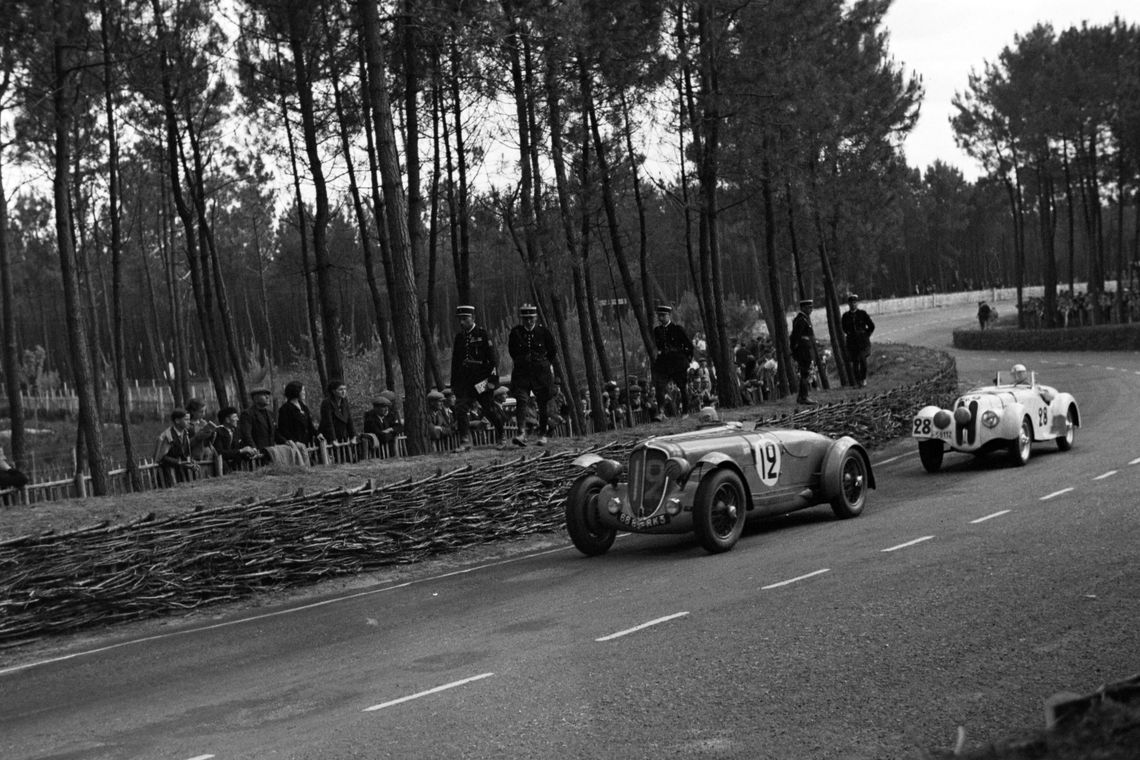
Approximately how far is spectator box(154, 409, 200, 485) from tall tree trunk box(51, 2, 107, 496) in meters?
1.59

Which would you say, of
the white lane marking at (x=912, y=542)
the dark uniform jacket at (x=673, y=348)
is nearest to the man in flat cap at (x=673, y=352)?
the dark uniform jacket at (x=673, y=348)

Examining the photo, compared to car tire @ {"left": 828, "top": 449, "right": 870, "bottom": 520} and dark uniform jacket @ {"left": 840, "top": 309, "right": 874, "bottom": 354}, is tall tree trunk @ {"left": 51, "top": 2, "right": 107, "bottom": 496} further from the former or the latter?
dark uniform jacket @ {"left": 840, "top": 309, "right": 874, "bottom": 354}

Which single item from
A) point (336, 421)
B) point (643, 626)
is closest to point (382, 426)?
point (336, 421)

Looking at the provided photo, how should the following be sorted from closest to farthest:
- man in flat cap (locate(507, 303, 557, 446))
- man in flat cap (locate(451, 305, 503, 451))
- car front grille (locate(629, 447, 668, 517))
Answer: car front grille (locate(629, 447, 668, 517)) < man in flat cap (locate(451, 305, 503, 451)) < man in flat cap (locate(507, 303, 557, 446))

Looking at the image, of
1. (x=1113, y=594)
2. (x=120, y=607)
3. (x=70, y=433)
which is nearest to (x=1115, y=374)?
(x=1113, y=594)

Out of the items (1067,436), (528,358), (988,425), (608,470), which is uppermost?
(528,358)

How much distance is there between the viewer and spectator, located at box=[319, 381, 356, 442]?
17031 mm

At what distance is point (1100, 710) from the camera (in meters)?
2.88

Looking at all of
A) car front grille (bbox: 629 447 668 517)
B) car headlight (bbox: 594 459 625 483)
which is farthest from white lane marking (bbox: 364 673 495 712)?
car headlight (bbox: 594 459 625 483)

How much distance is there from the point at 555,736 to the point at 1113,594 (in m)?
4.43

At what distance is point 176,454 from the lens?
51.0 feet

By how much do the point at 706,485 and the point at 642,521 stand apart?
0.78m

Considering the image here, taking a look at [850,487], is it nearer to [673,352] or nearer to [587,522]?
[587,522]

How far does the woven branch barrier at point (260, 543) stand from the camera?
10.2m
